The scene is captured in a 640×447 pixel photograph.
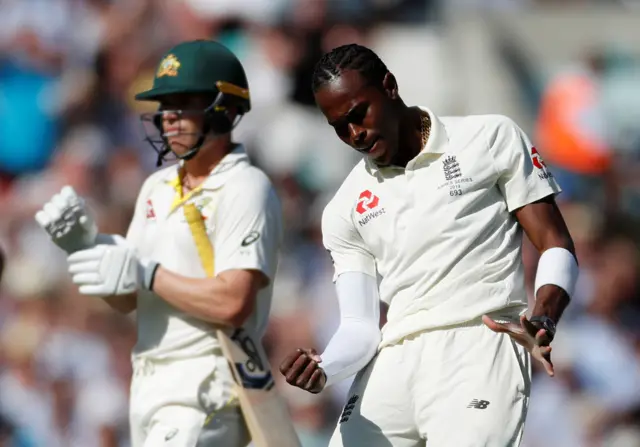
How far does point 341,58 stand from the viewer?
4566 millimetres

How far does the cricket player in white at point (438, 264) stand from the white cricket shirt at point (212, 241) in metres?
0.89

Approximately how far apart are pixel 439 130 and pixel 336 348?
2.73 ft

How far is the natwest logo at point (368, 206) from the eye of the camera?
4605 mm

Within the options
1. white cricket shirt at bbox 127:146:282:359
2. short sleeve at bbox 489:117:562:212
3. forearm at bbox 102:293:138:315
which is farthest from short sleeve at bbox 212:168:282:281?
short sleeve at bbox 489:117:562:212

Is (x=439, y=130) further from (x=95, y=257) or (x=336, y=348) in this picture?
(x=95, y=257)

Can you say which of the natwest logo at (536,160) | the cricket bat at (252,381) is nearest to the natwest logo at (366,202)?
the natwest logo at (536,160)

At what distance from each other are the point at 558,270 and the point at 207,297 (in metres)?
1.59

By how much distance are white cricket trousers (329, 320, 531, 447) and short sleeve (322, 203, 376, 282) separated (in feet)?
1.16

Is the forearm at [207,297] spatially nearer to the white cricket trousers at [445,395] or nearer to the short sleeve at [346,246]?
the short sleeve at [346,246]

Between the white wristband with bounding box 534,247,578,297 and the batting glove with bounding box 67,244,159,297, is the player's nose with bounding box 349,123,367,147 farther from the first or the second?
the batting glove with bounding box 67,244,159,297

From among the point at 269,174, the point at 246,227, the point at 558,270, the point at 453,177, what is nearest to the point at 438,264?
the point at 453,177

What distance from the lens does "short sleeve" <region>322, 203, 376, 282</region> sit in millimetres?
4727

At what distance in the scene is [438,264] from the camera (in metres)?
4.48

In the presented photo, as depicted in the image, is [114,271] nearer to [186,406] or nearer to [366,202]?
[186,406]
